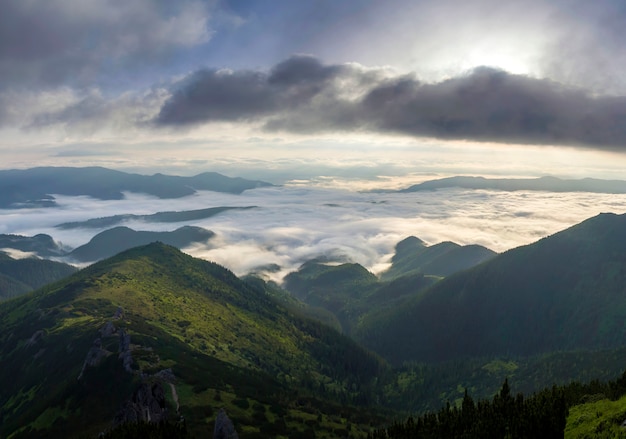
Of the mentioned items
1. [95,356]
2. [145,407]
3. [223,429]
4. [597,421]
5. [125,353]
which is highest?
[597,421]

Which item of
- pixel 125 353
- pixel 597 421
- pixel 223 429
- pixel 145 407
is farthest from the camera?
pixel 125 353

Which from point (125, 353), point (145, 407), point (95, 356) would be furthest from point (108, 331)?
point (145, 407)

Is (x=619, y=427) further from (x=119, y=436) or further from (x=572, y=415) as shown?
(x=119, y=436)

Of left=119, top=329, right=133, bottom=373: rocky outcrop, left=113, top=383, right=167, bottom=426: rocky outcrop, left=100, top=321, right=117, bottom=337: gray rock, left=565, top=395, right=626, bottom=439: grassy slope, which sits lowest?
left=100, top=321, right=117, bottom=337: gray rock

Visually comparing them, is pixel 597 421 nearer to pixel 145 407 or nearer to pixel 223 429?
pixel 223 429

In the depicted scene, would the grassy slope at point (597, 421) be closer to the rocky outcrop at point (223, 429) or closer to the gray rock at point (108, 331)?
the rocky outcrop at point (223, 429)

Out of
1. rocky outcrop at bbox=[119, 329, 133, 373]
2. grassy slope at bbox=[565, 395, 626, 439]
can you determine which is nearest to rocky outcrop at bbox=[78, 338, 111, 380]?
rocky outcrop at bbox=[119, 329, 133, 373]

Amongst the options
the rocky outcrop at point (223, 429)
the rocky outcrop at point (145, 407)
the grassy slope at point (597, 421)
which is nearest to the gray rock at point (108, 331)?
the rocky outcrop at point (145, 407)

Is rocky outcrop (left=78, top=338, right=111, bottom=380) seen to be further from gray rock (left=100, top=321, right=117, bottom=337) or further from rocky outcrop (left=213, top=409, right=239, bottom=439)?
rocky outcrop (left=213, top=409, right=239, bottom=439)

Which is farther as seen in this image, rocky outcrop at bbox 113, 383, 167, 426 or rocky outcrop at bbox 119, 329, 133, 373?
rocky outcrop at bbox 119, 329, 133, 373

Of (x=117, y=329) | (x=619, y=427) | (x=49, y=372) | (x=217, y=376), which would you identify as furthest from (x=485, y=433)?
(x=49, y=372)
